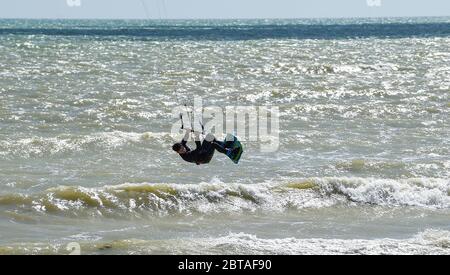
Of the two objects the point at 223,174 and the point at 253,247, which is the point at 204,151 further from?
the point at 223,174

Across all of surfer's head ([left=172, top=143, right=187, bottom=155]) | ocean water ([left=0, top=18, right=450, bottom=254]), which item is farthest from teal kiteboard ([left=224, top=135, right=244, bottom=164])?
ocean water ([left=0, top=18, right=450, bottom=254])

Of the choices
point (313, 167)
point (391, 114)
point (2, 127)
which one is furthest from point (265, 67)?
point (313, 167)

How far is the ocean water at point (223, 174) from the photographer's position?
13.8m

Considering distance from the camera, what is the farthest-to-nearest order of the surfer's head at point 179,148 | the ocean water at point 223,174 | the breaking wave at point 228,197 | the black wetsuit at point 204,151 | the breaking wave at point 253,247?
the breaking wave at point 228,197 < the black wetsuit at point 204,151 < the surfer's head at point 179,148 < the ocean water at point 223,174 < the breaking wave at point 253,247

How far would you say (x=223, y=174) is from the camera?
18.9 m

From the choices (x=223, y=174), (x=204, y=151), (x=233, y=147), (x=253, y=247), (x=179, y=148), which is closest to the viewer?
(x=253, y=247)

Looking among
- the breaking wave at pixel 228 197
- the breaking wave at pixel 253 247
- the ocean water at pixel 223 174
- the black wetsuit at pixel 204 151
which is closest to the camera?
the breaking wave at pixel 253 247

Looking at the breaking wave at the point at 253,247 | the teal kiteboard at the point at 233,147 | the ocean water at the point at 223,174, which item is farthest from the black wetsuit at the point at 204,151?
the breaking wave at the point at 253,247

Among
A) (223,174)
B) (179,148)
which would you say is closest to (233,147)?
(179,148)

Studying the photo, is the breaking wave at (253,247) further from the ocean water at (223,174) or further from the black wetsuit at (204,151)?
the black wetsuit at (204,151)

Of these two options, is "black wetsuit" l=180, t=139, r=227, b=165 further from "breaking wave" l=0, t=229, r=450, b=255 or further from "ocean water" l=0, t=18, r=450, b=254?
"breaking wave" l=0, t=229, r=450, b=255

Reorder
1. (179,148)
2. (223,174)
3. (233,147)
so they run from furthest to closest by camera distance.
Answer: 1. (223,174)
2. (233,147)
3. (179,148)

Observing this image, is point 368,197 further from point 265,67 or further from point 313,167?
point 265,67
